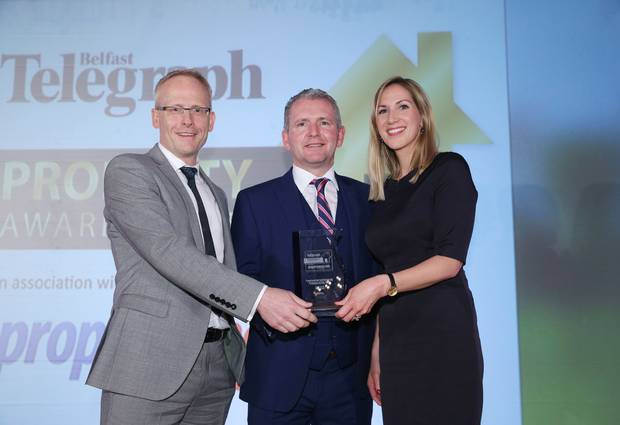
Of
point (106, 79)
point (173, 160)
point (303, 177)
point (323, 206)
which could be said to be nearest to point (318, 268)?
point (323, 206)

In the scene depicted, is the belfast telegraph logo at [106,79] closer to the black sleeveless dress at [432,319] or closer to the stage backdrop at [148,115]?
the stage backdrop at [148,115]

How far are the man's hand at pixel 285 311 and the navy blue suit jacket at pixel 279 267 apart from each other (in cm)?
15

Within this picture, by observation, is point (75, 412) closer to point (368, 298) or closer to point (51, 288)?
point (51, 288)

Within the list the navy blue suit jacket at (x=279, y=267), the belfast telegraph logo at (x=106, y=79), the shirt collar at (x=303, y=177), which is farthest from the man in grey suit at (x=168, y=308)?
the belfast telegraph logo at (x=106, y=79)

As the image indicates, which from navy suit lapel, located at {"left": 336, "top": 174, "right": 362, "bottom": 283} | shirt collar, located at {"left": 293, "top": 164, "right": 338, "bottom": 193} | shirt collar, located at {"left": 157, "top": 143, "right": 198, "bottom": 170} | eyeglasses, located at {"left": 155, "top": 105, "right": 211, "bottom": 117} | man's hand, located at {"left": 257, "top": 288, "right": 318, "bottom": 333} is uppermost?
eyeglasses, located at {"left": 155, "top": 105, "right": 211, "bottom": 117}

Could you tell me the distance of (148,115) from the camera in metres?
3.79

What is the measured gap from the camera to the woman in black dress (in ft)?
6.14

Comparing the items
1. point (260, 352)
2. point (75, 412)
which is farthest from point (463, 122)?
point (75, 412)

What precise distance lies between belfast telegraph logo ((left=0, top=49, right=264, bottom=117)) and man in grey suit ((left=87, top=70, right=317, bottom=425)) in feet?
5.89

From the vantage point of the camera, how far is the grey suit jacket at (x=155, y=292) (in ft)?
6.07

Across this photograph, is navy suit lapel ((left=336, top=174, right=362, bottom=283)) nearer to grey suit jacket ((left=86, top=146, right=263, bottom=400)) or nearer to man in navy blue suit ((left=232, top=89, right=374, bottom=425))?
man in navy blue suit ((left=232, top=89, right=374, bottom=425))

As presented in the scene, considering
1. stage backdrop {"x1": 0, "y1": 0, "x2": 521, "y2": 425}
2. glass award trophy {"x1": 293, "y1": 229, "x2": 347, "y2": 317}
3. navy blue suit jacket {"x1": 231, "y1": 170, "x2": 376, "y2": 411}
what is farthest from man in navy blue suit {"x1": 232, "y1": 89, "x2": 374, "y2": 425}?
stage backdrop {"x1": 0, "y1": 0, "x2": 521, "y2": 425}

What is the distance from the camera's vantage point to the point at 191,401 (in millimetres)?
1987

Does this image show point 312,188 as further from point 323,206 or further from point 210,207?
point 210,207
